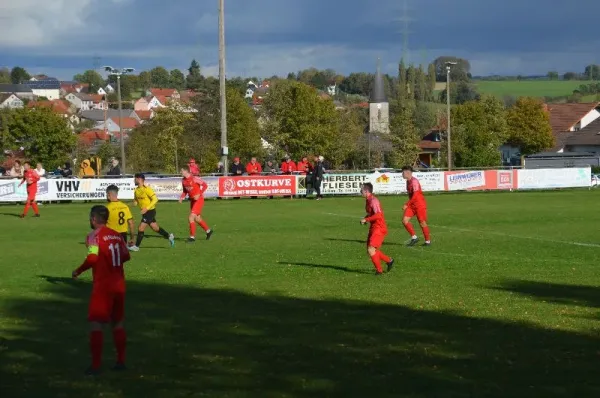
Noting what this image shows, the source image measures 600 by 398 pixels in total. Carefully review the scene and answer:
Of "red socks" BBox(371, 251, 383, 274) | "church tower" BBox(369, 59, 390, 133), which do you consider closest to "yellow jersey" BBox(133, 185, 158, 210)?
"red socks" BBox(371, 251, 383, 274)

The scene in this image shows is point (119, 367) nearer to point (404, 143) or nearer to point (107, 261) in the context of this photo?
point (107, 261)

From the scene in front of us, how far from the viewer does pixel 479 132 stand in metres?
77.1

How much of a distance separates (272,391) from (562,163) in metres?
58.2

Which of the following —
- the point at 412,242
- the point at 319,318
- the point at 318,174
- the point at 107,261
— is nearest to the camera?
the point at 107,261

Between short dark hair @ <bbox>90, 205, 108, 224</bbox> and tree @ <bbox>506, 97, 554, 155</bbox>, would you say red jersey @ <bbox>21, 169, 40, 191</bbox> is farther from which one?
tree @ <bbox>506, 97, 554, 155</bbox>

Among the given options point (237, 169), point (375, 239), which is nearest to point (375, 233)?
point (375, 239)

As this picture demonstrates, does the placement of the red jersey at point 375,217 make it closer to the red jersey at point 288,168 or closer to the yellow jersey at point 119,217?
the yellow jersey at point 119,217

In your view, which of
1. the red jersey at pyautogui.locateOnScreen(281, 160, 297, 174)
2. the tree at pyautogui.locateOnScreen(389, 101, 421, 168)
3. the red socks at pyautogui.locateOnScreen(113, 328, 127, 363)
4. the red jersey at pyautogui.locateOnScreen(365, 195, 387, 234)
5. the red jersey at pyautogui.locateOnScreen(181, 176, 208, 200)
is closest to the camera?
the red socks at pyautogui.locateOnScreen(113, 328, 127, 363)

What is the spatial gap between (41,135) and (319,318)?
68561 millimetres

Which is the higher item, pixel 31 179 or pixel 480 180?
pixel 31 179

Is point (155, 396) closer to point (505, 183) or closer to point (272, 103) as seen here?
point (505, 183)

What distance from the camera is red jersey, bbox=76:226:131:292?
9461 mm

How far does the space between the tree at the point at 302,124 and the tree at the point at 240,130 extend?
5.92ft

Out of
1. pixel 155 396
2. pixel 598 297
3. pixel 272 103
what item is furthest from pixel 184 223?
pixel 272 103
